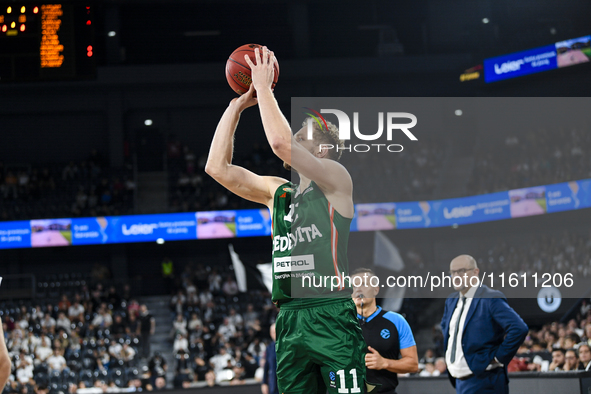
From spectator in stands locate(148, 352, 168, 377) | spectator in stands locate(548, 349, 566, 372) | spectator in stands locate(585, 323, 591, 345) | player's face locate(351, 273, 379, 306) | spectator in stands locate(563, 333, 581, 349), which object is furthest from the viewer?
spectator in stands locate(148, 352, 168, 377)

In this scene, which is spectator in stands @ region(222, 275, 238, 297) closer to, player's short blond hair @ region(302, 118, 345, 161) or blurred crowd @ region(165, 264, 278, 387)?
blurred crowd @ region(165, 264, 278, 387)

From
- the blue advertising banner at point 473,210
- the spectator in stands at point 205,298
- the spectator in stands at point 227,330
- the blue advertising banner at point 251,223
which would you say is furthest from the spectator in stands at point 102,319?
the blue advertising banner at point 473,210

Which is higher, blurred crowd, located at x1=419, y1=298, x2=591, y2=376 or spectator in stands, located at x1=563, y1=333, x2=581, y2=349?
spectator in stands, located at x1=563, y1=333, x2=581, y2=349

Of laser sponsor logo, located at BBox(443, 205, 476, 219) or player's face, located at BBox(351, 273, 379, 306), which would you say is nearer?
player's face, located at BBox(351, 273, 379, 306)

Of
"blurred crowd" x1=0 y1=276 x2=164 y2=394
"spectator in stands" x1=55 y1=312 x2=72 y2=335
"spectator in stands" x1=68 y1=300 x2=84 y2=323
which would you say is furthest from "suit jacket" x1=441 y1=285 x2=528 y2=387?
"spectator in stands" x1=68 y1=300 x2=84 y2=323

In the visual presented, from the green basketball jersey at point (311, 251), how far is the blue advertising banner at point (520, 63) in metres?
20.5

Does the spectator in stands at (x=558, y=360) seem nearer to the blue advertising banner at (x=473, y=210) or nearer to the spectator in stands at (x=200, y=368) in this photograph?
the blue advertising banner at (x=473, y=210)

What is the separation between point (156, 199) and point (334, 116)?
18506mm

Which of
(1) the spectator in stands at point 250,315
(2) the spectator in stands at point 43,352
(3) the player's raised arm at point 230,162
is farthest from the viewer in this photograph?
(1) the spectator in stands at point 250,315

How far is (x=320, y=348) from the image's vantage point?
9.85ft

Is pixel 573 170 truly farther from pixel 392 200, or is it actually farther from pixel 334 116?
pixel 334 116

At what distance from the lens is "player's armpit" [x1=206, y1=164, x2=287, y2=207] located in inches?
133

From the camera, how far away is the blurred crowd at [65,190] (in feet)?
68.3

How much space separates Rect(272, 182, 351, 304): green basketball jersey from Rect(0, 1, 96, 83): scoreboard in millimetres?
8244
